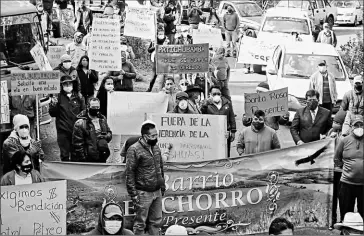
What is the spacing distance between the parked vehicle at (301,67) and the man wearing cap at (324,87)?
68.6 inches

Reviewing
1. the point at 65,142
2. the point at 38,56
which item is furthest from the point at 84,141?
the point at 38,56

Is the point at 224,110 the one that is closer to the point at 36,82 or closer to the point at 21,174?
the point at 36,82

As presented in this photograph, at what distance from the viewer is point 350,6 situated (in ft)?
141

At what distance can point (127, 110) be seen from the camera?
15750 mm

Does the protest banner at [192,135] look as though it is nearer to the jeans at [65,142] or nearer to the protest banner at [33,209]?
the jeans at [65,142]

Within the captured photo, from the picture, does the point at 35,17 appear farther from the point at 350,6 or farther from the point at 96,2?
the point at 350,6

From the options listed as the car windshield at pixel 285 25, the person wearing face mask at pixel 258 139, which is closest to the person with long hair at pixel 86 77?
the person wearing face mask at pixel 258 139

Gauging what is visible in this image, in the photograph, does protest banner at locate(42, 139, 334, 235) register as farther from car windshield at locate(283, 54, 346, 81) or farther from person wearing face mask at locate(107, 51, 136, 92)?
car windshield at locate(283, 54, 346, 81)

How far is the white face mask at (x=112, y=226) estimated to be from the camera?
35.5ft

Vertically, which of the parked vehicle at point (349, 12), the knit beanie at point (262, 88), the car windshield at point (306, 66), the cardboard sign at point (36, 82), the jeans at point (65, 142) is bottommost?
the parked vehicle at point (349, 12)

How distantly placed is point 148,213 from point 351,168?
2.56 m

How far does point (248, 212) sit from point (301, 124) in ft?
9.96

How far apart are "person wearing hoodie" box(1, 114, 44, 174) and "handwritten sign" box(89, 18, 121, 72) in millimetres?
4592

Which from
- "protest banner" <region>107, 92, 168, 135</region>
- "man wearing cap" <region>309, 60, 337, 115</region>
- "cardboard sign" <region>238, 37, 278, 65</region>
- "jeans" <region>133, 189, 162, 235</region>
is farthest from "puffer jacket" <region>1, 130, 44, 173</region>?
"cardboard sign" <region>238, 37, 278, 65</region>
